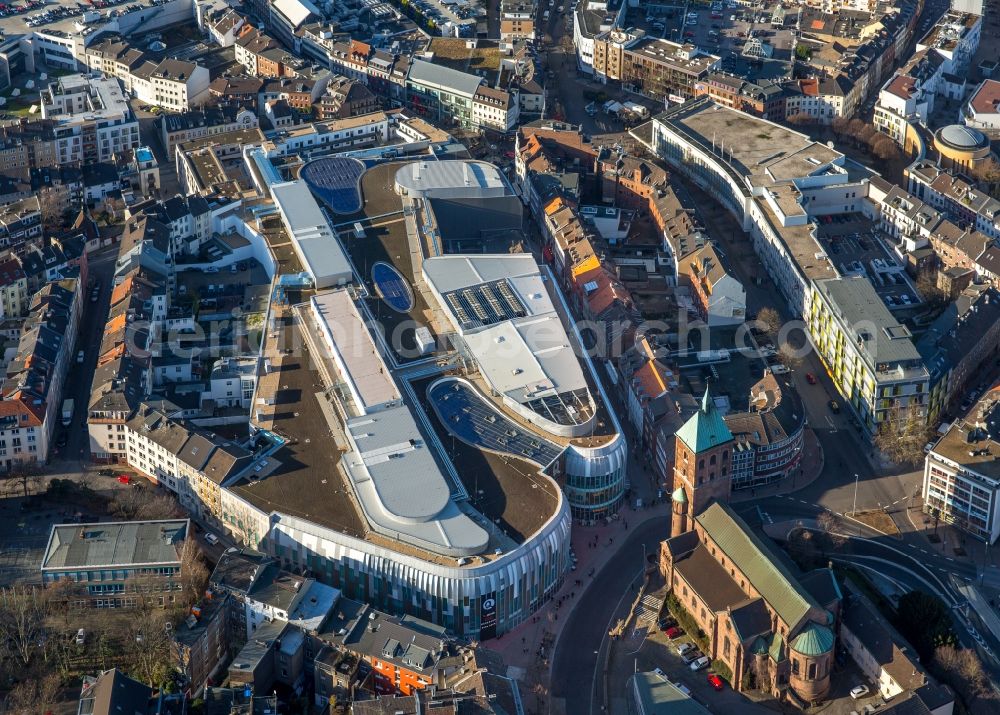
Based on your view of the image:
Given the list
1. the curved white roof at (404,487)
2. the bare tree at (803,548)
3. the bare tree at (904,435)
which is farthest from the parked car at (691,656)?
the bare tree at (904,435)

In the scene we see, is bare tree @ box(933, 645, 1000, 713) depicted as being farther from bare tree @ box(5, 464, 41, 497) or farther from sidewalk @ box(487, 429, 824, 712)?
bare tree @ box(5, 464, 41, 497)

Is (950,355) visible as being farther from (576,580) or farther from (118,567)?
(118,567)

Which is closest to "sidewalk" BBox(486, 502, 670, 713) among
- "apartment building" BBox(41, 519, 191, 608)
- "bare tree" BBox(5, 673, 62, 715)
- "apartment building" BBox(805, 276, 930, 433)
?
"apartment building" BBox(805, 276, 930, 433)

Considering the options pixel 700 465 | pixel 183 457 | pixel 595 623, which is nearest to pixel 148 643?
pixel 183 457

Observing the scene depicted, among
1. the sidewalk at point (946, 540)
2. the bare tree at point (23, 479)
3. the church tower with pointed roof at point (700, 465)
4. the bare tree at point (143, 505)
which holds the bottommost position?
the bare tree at point (23, 479)

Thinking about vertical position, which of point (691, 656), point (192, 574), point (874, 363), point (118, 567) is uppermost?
point (874, 363)

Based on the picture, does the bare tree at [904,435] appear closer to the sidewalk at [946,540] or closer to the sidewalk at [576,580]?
the sidewalk at [946,540]
